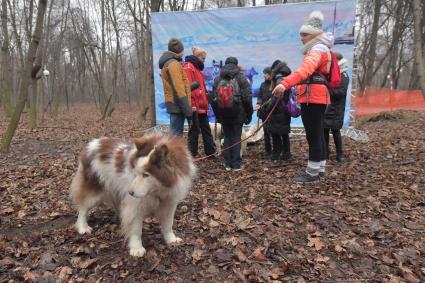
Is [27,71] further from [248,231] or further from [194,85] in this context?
[248,231]

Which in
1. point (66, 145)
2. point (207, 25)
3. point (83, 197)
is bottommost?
point (66, 145)

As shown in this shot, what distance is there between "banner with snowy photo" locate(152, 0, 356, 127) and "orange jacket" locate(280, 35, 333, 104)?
516 cm

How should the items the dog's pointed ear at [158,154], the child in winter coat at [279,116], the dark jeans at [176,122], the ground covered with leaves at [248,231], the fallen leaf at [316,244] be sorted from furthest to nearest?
the child in winter coat at [279,116]
the dark jeans at [176,122]
the fallen leaf at [316,244]
the ground covered with leaves at [248,231]
the dog's pointed ear at [158,154]

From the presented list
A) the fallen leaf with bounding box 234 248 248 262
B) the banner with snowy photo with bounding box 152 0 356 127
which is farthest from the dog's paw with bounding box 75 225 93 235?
the banner with snowy photo with bounding box 152 0 356 127

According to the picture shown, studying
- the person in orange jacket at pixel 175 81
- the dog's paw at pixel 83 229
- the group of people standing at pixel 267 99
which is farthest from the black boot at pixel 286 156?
the dog's paw at pixel 83 229

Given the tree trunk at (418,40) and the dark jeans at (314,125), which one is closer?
the dark jeans at (314,125)

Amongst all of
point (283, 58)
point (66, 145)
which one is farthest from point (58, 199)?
point (283, 58)

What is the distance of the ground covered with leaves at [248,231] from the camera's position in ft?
10.9

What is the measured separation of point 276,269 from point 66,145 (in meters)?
8.29

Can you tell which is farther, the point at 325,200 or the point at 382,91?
the point at 382,91

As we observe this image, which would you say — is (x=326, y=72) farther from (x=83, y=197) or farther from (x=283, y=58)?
(x=283, y=58)

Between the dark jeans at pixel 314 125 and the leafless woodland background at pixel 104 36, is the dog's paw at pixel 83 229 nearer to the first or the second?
the dark jeans at pixel 314 125

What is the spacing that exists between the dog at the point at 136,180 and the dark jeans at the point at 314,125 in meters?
2.37

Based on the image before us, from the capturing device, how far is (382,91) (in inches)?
837
